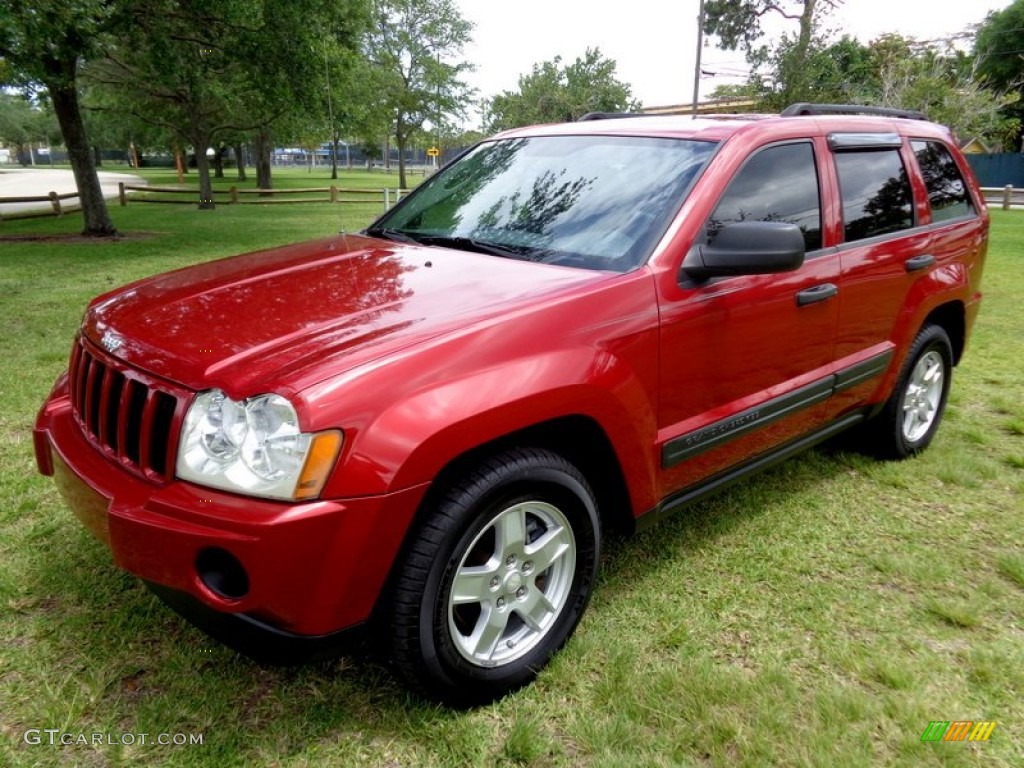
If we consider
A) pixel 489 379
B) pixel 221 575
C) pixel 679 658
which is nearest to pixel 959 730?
pixel 679 658

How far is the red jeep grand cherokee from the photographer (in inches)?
76.5

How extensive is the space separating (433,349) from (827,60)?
A: 2706 centimetres

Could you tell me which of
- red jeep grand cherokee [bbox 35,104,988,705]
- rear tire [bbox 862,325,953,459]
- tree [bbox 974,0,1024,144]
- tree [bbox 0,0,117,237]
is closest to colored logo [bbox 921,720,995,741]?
red jeep grand cherokee [bbox 35,104,988,705]

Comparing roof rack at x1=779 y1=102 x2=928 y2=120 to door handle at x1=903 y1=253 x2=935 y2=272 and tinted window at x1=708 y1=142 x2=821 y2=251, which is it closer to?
tinted window at x1=708 y1=142 x2=821 y2=251

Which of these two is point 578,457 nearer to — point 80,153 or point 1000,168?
point 80,153

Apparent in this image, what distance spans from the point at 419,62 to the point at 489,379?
45.5 metres

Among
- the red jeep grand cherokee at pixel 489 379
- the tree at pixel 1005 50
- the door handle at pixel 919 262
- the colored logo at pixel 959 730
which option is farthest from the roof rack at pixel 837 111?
the tree at pixel 1005 50

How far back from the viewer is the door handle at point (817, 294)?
3141mm

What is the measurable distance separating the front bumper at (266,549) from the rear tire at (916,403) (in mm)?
3096

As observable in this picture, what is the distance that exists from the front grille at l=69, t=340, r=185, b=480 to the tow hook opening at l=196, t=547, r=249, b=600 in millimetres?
262

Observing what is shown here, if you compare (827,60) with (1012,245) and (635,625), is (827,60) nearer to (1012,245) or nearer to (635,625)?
(1012,245)

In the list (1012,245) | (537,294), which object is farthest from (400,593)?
(1012,245)

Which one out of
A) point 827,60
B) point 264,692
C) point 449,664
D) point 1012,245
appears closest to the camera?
point 449,664

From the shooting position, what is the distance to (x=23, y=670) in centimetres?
247
